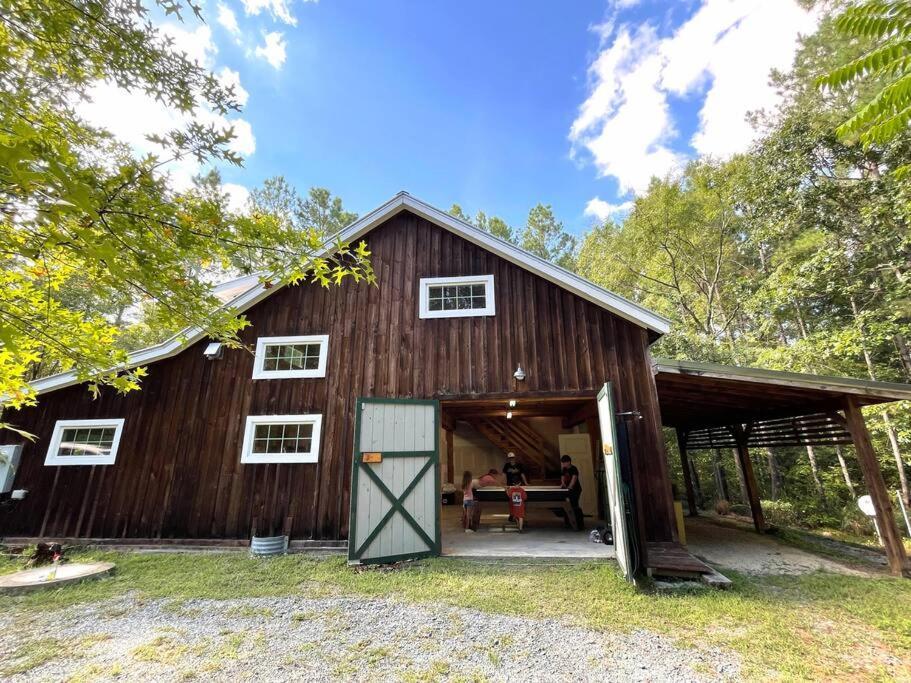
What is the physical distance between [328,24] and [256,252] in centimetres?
470

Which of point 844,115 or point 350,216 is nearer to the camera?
point 844,115

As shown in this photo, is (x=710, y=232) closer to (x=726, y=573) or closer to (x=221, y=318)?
(x=726, y=573)

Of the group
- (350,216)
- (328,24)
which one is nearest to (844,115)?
(328,24)

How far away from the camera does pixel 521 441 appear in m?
12.5

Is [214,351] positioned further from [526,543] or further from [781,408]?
[781,408]

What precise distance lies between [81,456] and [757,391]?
11.4 m

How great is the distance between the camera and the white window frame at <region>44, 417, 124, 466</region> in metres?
6.45

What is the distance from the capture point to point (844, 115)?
9227 millimetres

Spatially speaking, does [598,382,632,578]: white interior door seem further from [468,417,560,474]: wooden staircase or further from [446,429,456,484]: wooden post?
[446,429,456,484]: wooden post

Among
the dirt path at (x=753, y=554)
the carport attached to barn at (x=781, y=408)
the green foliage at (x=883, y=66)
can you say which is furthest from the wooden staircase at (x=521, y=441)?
the green foliage at (x=883, y=66)

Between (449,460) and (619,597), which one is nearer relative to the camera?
(619,597)

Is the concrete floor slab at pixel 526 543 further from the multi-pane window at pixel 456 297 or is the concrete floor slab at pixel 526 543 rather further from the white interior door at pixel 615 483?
the multi-pane window at pixel 456 297

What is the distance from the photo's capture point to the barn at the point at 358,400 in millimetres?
5551

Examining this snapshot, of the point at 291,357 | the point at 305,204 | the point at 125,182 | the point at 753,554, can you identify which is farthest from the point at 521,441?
the point at 305,204
